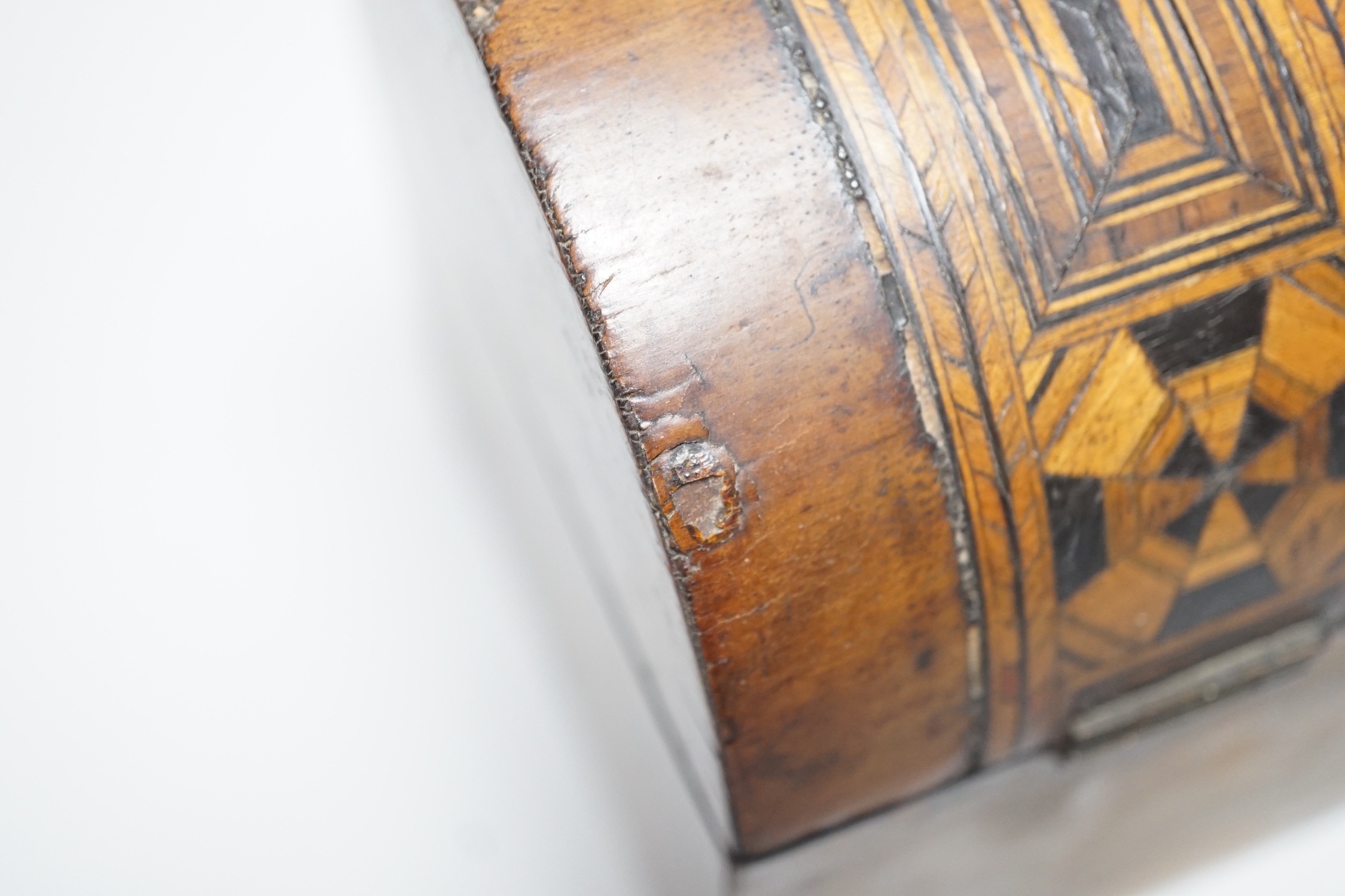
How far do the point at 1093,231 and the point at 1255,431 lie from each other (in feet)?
0.74

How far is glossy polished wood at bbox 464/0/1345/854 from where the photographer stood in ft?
2.33

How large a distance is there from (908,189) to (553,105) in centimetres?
24

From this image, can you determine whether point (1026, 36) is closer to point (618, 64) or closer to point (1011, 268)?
point (1011, 268)

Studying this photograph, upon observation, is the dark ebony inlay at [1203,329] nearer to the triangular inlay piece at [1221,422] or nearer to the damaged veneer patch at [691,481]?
the triangular inlay piece at [1221,422]

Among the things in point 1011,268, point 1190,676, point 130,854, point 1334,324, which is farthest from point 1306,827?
point 130,854

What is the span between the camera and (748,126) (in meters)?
0.72

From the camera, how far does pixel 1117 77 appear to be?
2.45ft

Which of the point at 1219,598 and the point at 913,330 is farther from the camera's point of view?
the point at 1219,598

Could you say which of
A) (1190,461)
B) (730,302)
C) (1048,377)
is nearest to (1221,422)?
(1190,461)

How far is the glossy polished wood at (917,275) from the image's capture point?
0.71 metres

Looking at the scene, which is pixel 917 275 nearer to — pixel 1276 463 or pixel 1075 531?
pixel 1075 531

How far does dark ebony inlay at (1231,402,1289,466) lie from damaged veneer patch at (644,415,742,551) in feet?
1.33

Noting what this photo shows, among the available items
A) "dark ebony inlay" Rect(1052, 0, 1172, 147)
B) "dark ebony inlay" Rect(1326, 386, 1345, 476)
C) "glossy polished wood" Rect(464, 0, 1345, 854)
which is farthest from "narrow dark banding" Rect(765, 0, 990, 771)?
"dark ebony inlay" Rect(1326, 386, 1345, 476)

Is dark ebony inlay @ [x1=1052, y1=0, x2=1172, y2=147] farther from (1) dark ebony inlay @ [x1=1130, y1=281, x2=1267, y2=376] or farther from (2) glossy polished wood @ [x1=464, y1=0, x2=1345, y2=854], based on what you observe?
(1) dark ebony inlay @ [x1=1130, y1=281, x2=1267, y2=376]
